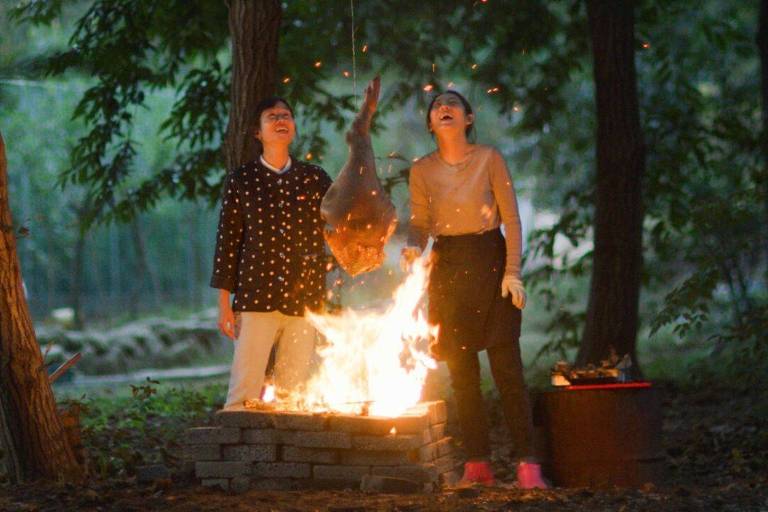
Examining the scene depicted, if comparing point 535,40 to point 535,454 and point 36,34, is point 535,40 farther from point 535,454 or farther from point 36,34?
point 36,34

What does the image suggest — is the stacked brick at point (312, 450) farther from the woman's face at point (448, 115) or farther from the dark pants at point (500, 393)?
the woman's face at point (448, 115)

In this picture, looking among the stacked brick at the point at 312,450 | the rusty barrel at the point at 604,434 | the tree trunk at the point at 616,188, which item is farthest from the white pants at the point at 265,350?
the tree trunk at the point at 616,188

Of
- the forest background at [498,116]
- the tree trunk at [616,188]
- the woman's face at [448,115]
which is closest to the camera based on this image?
the woman's face at [448,115]

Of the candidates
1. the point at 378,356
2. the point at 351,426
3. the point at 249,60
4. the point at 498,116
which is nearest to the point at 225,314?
the point at 378,356

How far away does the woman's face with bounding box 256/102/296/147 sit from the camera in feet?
20.0

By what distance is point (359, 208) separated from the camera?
5.59 meters

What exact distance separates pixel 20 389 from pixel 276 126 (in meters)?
2.03

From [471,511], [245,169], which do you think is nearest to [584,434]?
[471,511]

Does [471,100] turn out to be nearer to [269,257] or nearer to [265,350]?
[269,257]

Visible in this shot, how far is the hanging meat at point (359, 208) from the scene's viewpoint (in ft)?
18.4

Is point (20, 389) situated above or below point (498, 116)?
below

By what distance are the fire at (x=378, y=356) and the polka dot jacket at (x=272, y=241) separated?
0.21 metres

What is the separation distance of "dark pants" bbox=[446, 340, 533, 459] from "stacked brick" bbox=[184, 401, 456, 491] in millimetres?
409

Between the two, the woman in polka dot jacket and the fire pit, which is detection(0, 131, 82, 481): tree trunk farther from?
the woman in polka dot jacket
